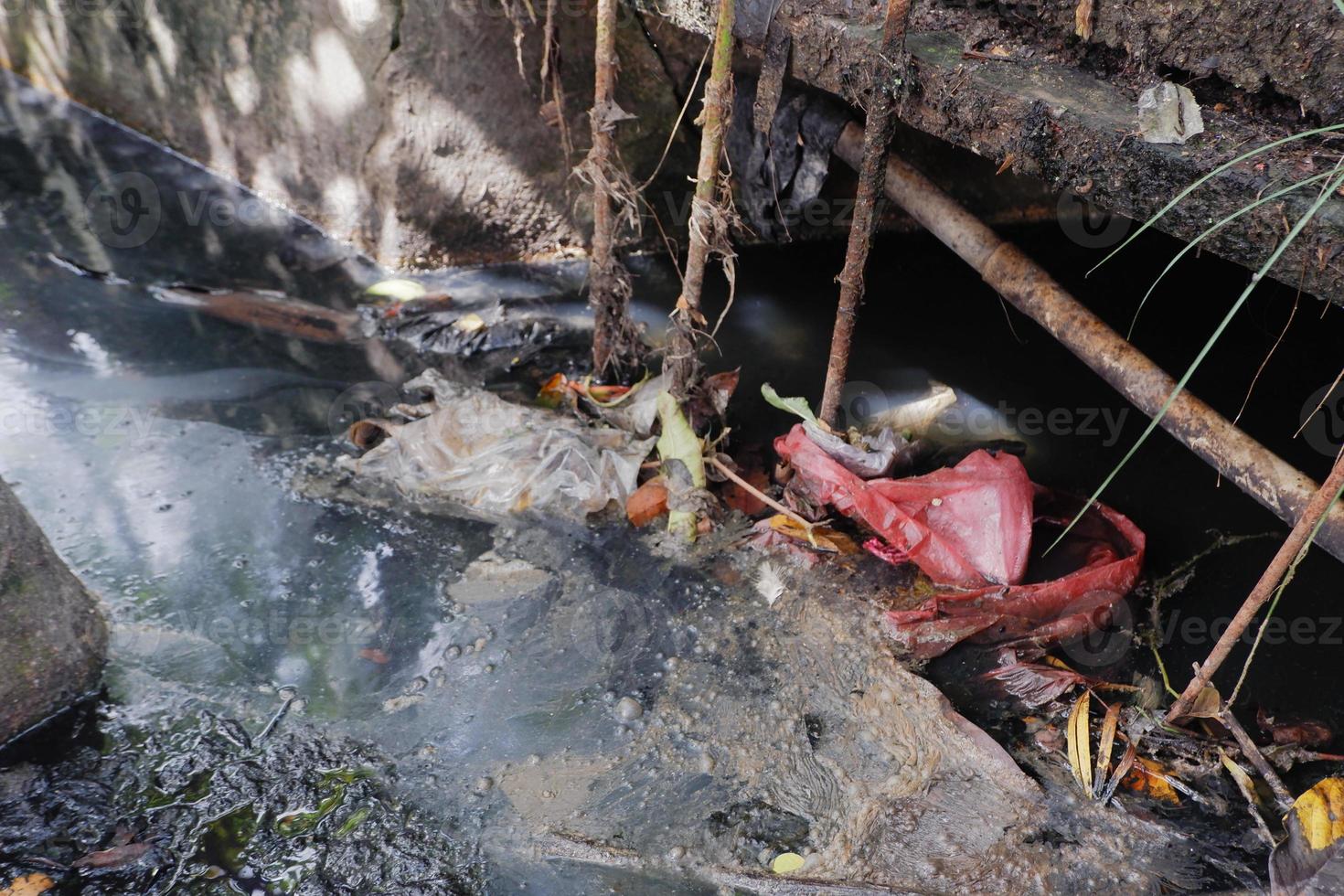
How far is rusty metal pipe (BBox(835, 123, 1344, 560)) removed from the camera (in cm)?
228

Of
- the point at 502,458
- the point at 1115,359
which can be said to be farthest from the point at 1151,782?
the point at 502,458

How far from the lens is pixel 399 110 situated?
4.43 meters

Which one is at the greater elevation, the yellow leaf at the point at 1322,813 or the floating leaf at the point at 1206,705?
the yellow leaf at the point at 1322,813

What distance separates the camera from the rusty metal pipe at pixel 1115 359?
2.28 metres

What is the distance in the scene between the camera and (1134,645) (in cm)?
284

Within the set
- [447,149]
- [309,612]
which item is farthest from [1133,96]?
[447,149]

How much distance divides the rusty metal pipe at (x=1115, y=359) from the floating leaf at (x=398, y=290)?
102 inches

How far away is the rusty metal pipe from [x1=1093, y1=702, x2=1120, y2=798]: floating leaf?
27.5 inches

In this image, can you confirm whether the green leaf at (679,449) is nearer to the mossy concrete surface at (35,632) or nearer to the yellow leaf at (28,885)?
the mossy concrete surface at (35,632)

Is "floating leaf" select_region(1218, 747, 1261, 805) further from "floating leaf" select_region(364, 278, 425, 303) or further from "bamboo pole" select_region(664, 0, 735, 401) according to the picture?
"floating leaf" select_region(364, 278, 425, 303)

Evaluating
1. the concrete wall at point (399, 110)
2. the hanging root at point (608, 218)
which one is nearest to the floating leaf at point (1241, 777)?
the hanging root at point (608, 218)

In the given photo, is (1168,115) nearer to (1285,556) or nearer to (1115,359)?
(1115,359)

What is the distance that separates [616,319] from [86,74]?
210 inches

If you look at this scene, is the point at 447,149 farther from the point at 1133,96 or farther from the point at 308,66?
the point at 1133,96
